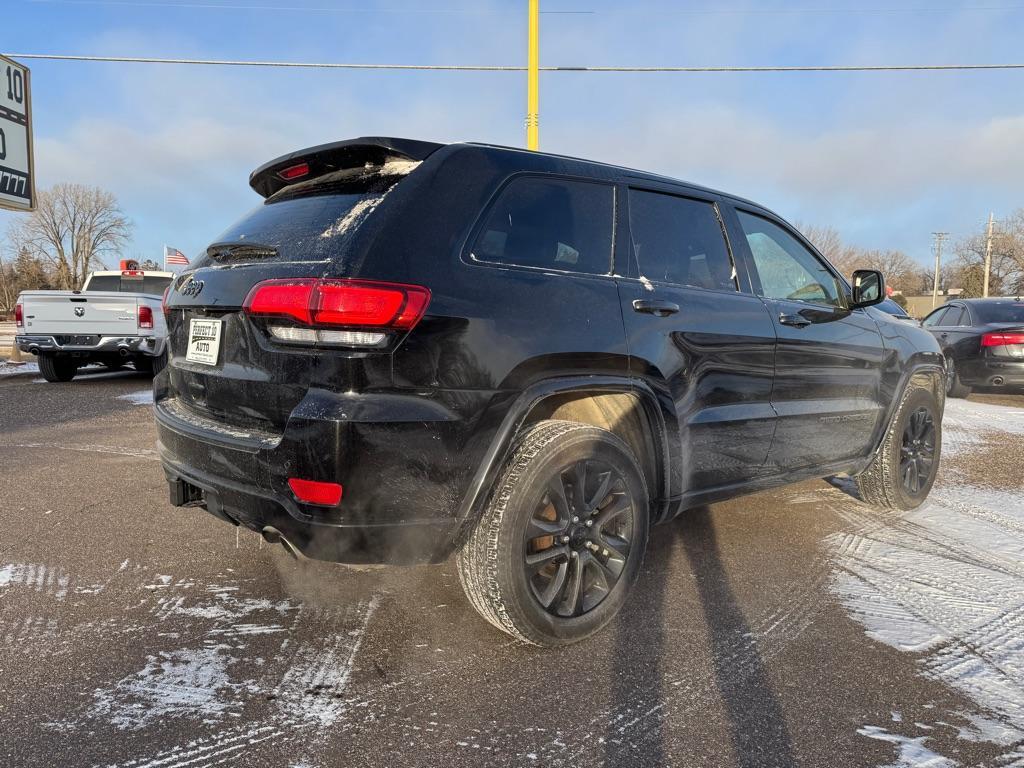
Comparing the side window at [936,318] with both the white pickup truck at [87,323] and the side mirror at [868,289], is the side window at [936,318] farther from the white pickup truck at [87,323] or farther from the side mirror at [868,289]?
the white pickup truck at [87,323]

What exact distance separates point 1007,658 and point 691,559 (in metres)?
1.32

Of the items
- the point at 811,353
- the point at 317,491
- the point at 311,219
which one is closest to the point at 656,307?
the point at 811,353

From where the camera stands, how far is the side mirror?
3.98m

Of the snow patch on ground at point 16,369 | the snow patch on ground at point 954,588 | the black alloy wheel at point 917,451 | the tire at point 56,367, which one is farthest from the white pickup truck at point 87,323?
the snow patch on ground at point 954,588

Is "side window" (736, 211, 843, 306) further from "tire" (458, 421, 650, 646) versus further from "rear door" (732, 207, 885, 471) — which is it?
"tire" (458, 421, 650, 646)

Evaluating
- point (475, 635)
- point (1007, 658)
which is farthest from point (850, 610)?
point (475, 635)

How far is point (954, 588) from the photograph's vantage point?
320 cm

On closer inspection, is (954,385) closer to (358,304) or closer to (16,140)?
(358,304)

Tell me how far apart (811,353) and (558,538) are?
1.87 metres

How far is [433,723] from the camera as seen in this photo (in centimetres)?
210

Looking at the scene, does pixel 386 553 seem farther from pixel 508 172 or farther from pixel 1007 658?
pixel 1007 658

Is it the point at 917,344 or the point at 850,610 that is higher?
the point at 917,344

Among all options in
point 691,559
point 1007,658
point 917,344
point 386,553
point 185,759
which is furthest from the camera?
point 917,344

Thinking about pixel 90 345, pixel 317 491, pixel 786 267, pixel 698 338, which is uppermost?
pixel 786 267
